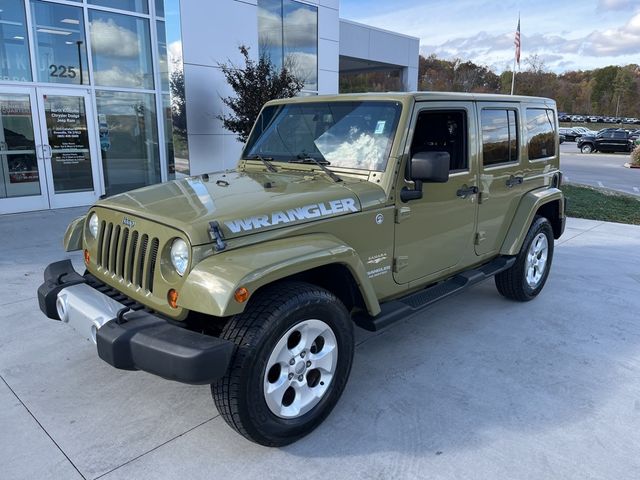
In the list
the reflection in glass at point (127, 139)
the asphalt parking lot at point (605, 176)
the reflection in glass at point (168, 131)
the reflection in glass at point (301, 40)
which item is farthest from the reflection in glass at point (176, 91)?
the asphalt parking lot at point (605, 176)

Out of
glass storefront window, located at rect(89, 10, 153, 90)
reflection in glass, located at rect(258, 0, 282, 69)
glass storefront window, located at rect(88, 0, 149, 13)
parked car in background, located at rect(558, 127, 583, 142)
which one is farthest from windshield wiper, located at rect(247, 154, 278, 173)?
parked car in background, located at rect(558, 127, 583, 142)

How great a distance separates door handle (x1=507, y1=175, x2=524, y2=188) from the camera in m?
4.41

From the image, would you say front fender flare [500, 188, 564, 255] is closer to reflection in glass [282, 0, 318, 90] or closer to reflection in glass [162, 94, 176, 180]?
reflection in glass [162, 94, 176, 180]

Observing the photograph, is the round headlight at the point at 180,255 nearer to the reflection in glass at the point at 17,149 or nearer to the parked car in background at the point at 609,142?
the reflection in glass at the point at 17,149

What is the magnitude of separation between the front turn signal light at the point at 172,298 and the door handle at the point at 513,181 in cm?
315

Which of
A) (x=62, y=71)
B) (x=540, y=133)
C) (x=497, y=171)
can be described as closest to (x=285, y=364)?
(x=497, y=171)

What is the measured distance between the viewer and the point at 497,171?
4.25m

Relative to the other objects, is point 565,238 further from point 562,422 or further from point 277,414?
point 277,414

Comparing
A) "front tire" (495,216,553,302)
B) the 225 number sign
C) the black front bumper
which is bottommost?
"front tire" (495,216,553,302)

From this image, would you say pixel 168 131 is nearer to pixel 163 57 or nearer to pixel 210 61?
pixel 163 57

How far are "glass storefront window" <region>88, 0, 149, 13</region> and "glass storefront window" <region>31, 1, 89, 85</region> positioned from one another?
493 mm

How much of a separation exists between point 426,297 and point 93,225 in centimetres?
240

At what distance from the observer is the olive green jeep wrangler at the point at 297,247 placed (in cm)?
245

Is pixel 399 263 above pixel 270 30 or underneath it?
underneath
